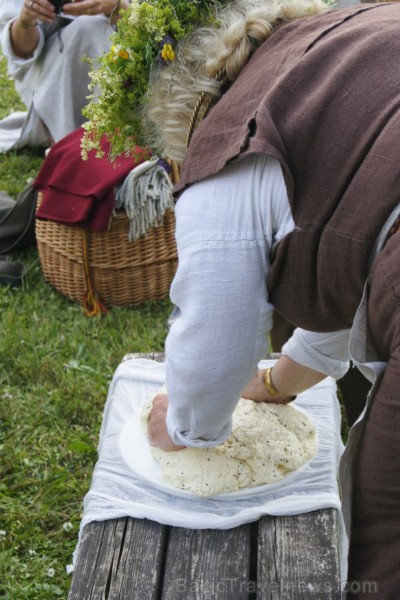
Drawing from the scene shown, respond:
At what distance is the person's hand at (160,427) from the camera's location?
73.2 inches

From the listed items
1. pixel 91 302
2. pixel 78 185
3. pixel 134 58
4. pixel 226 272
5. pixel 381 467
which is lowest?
pixel 91 302

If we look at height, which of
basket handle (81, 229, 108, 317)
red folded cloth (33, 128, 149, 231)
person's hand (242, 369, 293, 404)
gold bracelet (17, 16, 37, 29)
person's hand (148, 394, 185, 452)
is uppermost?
gold bracelet (17, 16, 37, 29)

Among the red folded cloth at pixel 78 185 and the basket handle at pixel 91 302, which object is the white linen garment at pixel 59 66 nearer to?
the red folded cloth at pixel 78 185

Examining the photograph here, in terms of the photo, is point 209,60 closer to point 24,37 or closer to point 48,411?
point 48,411

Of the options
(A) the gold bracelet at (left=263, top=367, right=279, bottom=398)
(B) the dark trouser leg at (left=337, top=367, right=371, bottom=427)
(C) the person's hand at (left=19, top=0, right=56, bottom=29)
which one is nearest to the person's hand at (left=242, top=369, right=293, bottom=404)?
(A) the gold bracelet at (left=263, top=367, right=279, bottom=398)

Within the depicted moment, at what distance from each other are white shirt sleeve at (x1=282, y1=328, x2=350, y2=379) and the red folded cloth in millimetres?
1354

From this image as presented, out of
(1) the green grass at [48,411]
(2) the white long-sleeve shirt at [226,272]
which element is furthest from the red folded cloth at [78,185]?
(2) the white long-sleeve shirt at [226,272]

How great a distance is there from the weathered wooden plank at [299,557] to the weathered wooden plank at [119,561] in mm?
225

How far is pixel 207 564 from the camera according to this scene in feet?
5.47

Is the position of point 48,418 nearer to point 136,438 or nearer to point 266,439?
point 136,438

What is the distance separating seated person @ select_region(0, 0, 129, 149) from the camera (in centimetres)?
361

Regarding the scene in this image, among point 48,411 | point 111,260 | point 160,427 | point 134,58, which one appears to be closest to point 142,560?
point 160,427

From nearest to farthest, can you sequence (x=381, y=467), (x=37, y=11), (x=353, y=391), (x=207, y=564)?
(x=381, y=467) < (x=207, y=564) < (x=353, y=391) < (x=37, y=11)

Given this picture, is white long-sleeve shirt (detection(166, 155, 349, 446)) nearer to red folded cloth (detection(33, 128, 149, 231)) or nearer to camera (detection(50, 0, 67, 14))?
red folded cloth (detection(33, 128, 149, 231))
